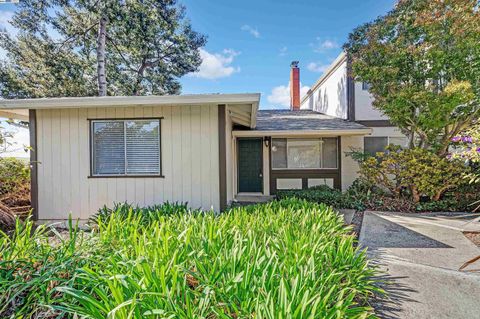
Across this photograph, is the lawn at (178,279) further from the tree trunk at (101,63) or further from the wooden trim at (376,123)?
the tree trunk at (101,63)

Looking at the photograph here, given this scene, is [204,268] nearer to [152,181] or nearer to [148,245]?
[148,245]

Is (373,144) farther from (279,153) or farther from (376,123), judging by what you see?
(279,153)

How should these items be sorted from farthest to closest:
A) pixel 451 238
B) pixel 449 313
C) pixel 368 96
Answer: pixel 368 96, pixel 451 238, pixel 449 313

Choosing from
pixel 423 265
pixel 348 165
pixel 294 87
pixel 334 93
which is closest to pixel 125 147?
pixel 423 265

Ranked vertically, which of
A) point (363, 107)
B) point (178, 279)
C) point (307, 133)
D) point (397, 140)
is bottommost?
point (178, 279)

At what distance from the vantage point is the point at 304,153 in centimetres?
1067

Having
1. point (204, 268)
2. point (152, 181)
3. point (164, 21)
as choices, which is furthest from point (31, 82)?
point (204, 268)

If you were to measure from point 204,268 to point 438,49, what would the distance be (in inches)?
352

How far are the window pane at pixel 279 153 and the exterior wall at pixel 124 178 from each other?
4823 millimetres

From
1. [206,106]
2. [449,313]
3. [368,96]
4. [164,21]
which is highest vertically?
[164,21]

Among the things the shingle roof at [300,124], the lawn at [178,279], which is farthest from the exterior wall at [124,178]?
the shingle roof at [300,124]

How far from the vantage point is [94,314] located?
1647 mm

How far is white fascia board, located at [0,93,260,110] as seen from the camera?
18.9 ft

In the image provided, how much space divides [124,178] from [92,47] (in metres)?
13.1
